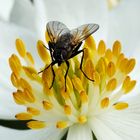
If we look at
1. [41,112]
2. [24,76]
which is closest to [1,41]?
[24,76]

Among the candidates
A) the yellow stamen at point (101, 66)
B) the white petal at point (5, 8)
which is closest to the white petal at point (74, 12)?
the white petal at point (5, 8)

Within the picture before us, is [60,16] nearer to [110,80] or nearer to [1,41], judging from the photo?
[1,41]

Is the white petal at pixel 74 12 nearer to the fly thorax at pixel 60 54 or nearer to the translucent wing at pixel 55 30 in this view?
the translucent wing at pixel 55 30

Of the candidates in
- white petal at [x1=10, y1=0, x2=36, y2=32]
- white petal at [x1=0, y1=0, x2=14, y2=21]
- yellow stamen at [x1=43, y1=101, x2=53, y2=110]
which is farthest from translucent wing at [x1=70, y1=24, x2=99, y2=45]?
white petal at [x1=0, y1=0, x2=14, y2=21]

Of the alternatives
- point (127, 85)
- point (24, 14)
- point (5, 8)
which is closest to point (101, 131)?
point (127, 85)

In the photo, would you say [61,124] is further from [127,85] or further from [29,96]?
[127,85]

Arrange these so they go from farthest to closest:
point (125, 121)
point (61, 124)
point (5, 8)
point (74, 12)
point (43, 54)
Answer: point (5, 8) → point (74, 12) → point (43, 54) → point (125, 121) → point (61, 124)

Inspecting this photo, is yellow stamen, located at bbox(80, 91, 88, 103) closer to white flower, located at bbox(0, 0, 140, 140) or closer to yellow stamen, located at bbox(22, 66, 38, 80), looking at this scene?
white flower, located at bbox(0, 0, 140, 140)
